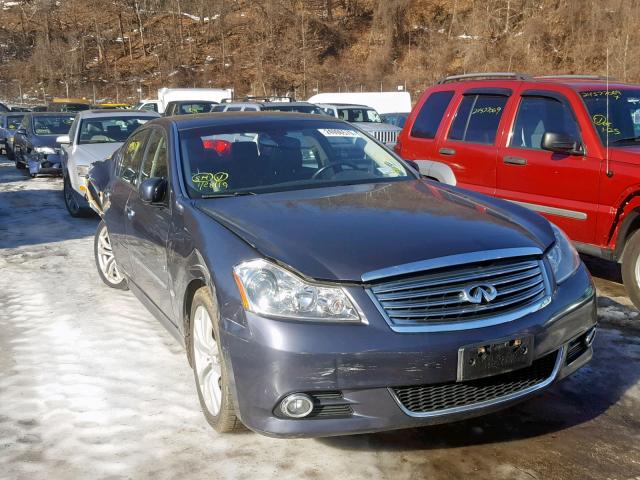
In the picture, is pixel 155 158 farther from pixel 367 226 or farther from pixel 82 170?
pixel 82 170

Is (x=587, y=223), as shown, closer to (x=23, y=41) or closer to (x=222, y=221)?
(x=222, y=221)

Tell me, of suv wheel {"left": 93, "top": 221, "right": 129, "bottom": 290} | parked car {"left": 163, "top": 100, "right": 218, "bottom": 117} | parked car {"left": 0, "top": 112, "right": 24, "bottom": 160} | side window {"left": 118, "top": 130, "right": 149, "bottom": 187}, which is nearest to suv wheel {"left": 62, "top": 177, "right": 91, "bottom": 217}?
suv wheel {"left": 93, "top": 221, "right": 129, "bottom": 290}

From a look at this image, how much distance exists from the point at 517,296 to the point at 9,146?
22887 mm

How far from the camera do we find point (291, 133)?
5.04 m

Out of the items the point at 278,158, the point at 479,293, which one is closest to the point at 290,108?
the point at 278,158

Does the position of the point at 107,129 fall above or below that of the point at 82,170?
above

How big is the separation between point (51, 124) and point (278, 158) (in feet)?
45.9

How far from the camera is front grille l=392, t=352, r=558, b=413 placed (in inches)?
128

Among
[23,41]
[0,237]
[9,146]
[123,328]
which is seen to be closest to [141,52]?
[23,41]

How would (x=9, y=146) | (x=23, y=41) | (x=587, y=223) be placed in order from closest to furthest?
(x=587, y=223) → (x=9, y=146) → (x=23, y=41)

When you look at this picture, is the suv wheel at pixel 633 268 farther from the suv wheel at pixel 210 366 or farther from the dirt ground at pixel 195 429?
the suv wheel at pixel 210 366

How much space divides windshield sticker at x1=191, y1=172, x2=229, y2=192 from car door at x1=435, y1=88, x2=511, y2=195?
3.59 meters

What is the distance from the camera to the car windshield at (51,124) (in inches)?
664

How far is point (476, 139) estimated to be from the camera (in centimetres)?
753
